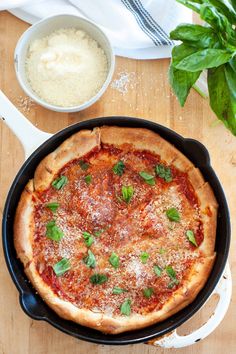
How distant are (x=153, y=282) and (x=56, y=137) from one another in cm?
51

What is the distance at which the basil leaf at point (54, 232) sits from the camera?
2.00 meters

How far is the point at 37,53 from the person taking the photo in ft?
6.86

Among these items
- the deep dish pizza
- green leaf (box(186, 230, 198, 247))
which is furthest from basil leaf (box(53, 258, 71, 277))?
green leaf (box(186, 230, 198, 247))

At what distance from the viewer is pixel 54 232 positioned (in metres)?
2.00

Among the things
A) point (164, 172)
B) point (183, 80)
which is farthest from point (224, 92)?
point (164, 172)

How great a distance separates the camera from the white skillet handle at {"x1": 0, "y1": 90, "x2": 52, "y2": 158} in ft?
6.35

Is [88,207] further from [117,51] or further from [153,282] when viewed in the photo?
[117,51]

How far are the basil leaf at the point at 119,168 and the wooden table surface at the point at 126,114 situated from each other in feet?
0.63

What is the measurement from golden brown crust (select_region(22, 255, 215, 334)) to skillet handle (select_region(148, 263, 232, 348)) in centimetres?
6

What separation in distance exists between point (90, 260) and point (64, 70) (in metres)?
0.58

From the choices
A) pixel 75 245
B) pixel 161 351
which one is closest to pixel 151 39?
pixel 75 245

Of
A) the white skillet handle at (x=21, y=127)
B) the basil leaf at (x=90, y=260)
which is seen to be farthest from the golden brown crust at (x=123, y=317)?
the white skillet handle at (x=21, y=127)

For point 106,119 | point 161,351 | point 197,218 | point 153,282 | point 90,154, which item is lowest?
point 161,351

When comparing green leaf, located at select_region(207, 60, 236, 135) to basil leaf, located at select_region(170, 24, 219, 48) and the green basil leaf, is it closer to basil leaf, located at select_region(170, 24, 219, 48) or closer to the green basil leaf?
basil leaf, located at select_region(170, 24, 219, 48)
